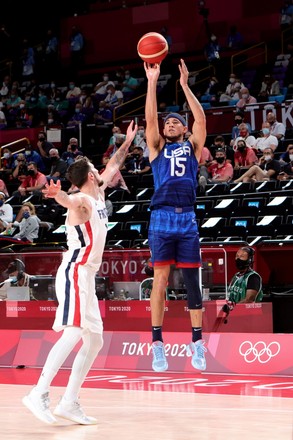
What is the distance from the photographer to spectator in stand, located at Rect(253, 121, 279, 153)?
2142 cm

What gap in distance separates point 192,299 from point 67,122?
20034 millimetres

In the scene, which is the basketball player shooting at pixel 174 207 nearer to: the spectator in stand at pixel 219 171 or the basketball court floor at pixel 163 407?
the basketball court floor at pixel 163 407

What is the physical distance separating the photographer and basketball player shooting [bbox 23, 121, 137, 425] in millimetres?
5559

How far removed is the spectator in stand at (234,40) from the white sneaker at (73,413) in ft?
73.5

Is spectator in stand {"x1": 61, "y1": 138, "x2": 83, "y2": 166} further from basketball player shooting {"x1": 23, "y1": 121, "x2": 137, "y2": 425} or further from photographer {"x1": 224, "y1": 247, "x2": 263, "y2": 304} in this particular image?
basketball player shooting {"x1": 23, "y1": 121, "x2": 137, "y2": 425}

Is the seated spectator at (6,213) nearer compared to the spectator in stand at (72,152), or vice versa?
the seated spectator at (6,213)

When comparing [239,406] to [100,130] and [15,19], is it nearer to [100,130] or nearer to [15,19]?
[100,130]

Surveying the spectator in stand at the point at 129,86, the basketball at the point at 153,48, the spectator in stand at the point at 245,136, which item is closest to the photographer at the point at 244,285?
the basketball at the point at 153,48

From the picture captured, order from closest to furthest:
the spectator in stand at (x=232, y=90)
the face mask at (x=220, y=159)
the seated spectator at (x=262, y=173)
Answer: the seated spectator at (x=262, y=173) → the face mask at (x=220, y=159) → the spectator in stand at (x=232, y=90)

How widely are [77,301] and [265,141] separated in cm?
1372

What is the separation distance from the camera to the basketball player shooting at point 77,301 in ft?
27.7

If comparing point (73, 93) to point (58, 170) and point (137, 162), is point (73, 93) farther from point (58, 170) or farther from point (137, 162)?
point (137, 162)

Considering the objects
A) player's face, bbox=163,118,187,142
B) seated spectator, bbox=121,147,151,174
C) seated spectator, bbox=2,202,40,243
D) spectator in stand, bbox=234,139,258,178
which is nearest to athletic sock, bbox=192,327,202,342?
player's face, bbox=163,118,187,142

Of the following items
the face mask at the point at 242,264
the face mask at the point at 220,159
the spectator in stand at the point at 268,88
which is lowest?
the face mask at the point at 242,264
